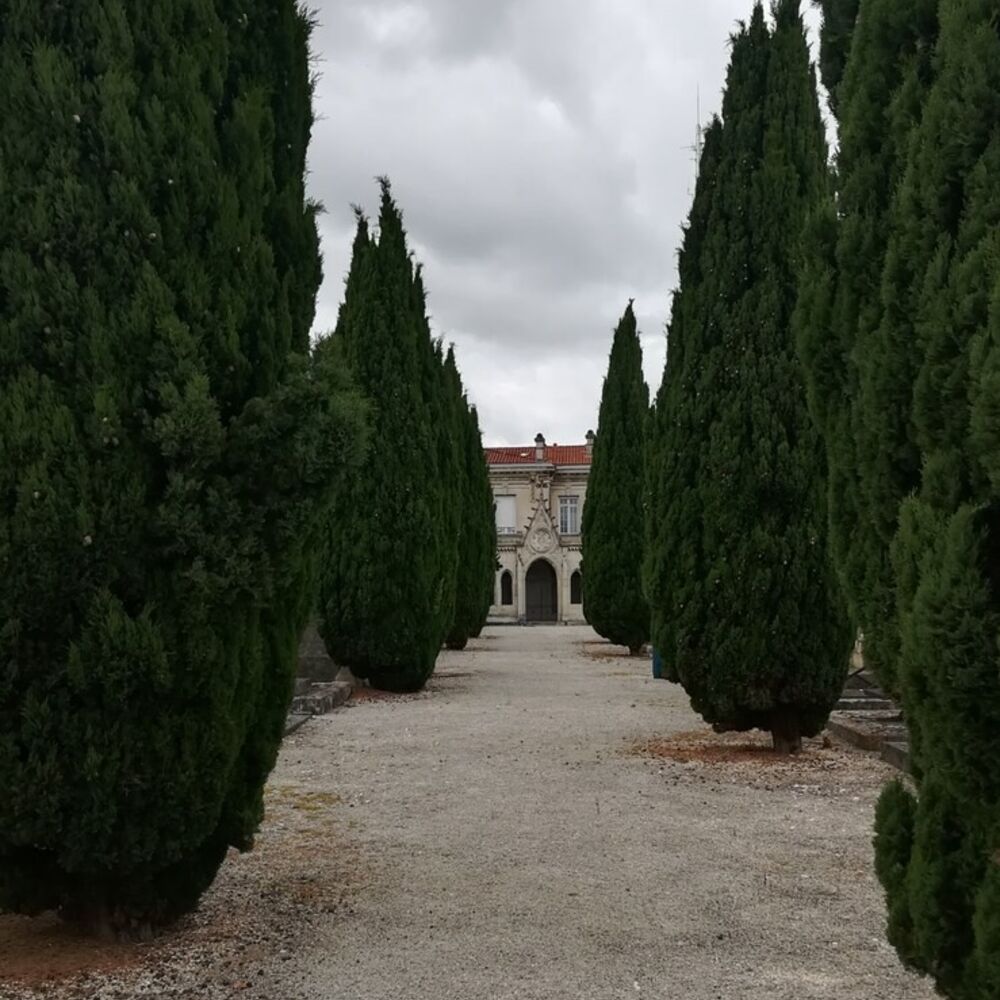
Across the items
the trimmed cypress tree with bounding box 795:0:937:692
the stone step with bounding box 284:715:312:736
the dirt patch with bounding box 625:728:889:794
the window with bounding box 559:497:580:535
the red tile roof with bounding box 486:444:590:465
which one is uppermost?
the red tile roof with bounding box 486:444:590:465

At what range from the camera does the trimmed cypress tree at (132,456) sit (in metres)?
3.69

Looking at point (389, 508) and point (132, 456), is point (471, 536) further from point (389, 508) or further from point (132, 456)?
point (132, 456)

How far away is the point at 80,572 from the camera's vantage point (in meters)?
3.73

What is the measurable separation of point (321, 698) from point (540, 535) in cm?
3754

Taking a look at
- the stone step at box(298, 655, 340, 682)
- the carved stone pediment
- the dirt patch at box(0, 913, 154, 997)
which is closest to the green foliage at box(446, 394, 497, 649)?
the stone step at box(298, 655, 340, 682)

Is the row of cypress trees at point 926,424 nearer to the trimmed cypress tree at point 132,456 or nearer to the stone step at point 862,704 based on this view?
the trimmed cypress tree at point 132,456

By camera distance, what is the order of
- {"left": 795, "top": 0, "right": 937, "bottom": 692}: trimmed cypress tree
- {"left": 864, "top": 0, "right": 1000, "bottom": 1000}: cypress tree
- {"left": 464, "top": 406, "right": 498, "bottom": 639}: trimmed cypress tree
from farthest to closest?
{"left": 464, "top": 406, "right": 498, "bottom": 639}: trimmed cypress tree, {"left": 795, "top": 0, "right": 937, "bottom": 692}: trimmed cypress tree, {"left": 864, "top": 0, "right": 1000, "bottom": 1000}: cypress tree

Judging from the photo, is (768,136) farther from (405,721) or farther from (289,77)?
(405,721)

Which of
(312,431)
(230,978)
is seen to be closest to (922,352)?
(312,431)

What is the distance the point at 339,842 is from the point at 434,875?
936 mm

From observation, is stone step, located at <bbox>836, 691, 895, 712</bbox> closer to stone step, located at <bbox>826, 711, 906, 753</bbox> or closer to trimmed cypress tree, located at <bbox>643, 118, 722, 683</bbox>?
stone step, located at <bbox>826, 711, 906, 753</bbox>

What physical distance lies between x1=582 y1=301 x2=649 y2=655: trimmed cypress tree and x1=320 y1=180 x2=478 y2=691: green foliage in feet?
26.9

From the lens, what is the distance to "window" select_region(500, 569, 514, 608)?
51044 mm

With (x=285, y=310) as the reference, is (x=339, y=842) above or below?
below
